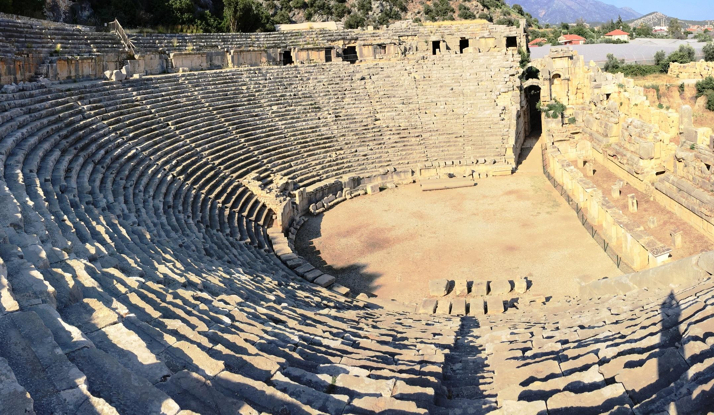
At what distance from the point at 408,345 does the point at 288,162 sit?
41.8 feet

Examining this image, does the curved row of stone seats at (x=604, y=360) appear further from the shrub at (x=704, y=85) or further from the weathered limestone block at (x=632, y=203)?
the shrub at (x=704, y=85)

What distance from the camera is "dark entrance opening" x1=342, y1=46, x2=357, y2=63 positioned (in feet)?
91.9

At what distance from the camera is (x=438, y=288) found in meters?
11.9

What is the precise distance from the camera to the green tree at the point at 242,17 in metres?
33.8

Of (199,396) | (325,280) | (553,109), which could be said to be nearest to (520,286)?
(325,280)

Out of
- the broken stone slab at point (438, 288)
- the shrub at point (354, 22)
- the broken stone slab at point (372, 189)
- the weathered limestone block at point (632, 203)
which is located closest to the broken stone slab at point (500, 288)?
the broken stone slab at point (438, 288)

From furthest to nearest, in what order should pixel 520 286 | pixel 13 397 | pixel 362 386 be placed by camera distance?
pixel 520 286 < pixel 362 386 < pixel 13 397

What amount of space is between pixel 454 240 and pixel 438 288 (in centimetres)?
330

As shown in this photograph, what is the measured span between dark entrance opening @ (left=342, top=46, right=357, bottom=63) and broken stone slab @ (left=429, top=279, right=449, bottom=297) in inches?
712

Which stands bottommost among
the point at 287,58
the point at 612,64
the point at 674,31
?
the point at 612,64

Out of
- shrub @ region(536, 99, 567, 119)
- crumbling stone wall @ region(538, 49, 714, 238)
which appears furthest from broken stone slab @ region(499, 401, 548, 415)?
shrub @ region(536, 99, 567, 119)

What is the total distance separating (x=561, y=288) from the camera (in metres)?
12.0

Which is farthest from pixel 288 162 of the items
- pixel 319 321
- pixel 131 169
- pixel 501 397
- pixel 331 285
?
pixel 501 397

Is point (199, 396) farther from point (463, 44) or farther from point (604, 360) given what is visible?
point (463, 44)
